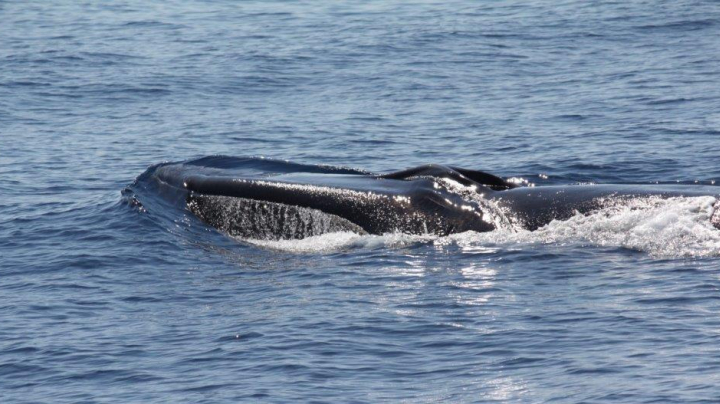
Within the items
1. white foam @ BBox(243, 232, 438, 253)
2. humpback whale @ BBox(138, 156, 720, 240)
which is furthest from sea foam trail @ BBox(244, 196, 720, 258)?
humpback whale @ BBox(138, 156, 720, 240)

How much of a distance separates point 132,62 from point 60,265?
63.4ft

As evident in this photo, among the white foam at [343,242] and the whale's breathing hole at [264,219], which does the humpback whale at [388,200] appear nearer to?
the whale's breathing hole at [264,219]

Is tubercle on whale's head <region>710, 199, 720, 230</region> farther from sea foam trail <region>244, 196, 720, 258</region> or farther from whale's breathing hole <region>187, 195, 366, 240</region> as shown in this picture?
whale's breathing hole <region>187, 195, 366, 240</region>

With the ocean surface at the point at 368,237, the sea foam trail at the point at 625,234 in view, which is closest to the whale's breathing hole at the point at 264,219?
the ocean surface at the point at 368,237

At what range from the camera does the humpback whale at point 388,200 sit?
17703 mm

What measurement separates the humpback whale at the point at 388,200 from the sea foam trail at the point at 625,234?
17 cm

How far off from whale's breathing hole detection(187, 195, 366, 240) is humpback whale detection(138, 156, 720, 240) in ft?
0.04

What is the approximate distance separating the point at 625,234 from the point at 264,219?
5096mm

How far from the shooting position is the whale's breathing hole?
18641 millimetres

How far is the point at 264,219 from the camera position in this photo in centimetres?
1911

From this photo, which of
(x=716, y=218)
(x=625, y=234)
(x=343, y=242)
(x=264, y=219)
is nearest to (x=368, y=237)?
(x=343, y=242)

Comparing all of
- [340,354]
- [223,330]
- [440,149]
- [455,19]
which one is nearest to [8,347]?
[223,330]

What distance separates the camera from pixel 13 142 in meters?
27.4

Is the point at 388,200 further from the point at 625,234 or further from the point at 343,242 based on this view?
the point at 625,234
